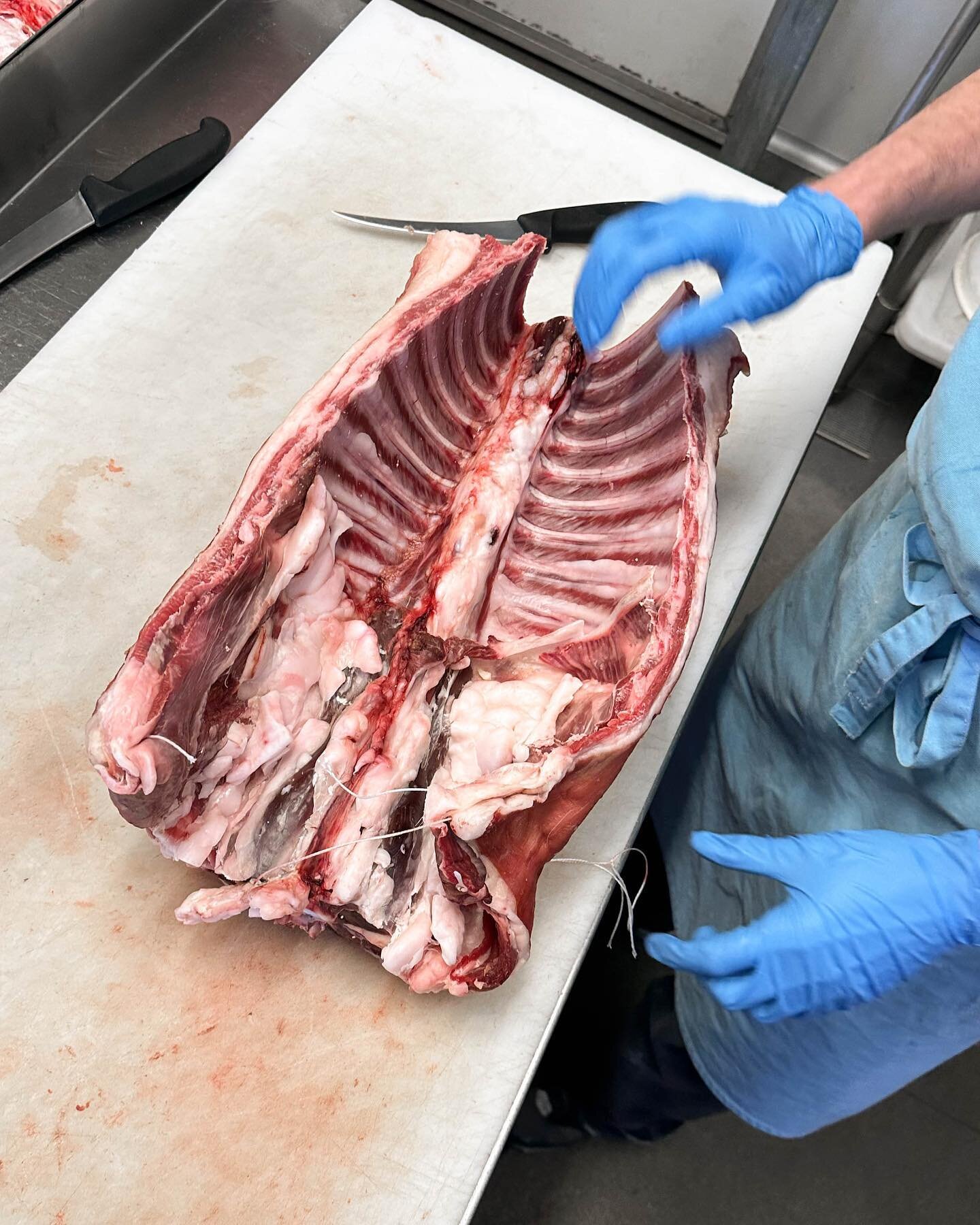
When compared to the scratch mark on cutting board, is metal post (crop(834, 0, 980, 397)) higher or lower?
higher

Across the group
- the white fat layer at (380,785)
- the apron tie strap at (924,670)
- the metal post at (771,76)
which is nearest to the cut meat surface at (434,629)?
the white fat layer at (380,785)

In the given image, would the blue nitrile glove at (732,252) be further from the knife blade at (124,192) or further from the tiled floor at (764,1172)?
the tiled floor at (764,1172)

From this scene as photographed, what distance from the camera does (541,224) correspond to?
210 cm

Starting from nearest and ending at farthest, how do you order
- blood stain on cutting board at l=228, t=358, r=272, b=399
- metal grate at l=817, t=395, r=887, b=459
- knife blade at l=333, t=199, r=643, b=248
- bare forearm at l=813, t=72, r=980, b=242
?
1. bare forearm at l=813, t=72, r=980, b=242
2. blood stain on cutting board at l=228, t=358, r=272, b=399
3. knife blade at l=333, t=199, r=643, b=248
4. metal grate at l=817, t=395, r=887, b=459

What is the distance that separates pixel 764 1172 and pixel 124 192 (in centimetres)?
305

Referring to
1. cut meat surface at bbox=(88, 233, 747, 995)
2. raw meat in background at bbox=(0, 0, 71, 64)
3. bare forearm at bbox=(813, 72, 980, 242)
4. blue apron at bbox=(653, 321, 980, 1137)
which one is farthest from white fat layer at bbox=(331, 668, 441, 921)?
raw meat in background at bbox=(0, 0, 71, 64)

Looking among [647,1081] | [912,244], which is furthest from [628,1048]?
[912,244]

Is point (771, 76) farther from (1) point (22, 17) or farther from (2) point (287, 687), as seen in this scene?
(2) point (287, 687)

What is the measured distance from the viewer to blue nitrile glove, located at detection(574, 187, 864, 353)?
1500 mm

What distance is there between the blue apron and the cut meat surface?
0.99 feet

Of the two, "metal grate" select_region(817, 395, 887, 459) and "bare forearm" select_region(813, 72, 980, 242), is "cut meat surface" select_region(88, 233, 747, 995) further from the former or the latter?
"metal grate" select_region(817, 395, 887, 459)

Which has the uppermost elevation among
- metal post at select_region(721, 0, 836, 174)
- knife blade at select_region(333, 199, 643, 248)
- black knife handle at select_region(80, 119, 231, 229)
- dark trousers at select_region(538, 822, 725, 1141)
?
metal post at select_region(721, 0, 836, 174)

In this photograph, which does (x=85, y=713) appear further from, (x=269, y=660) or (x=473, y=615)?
(x=473, y=615)

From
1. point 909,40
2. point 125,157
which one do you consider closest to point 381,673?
point 125,157
